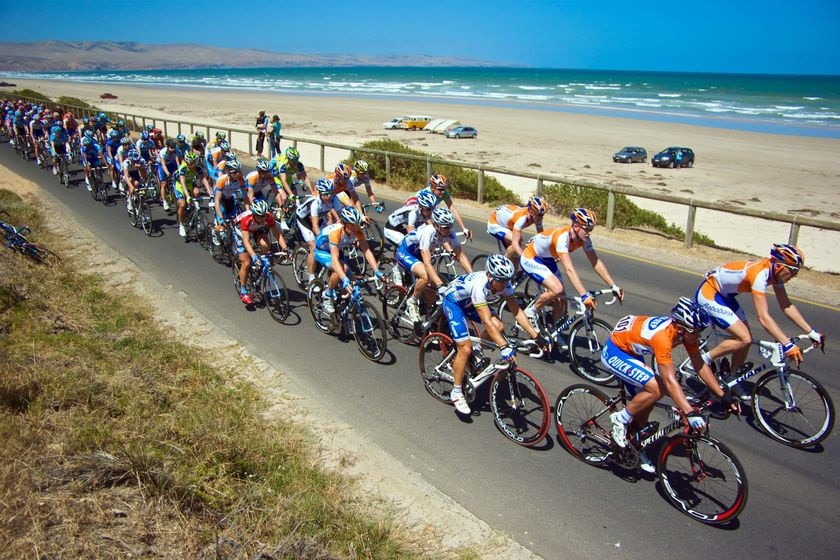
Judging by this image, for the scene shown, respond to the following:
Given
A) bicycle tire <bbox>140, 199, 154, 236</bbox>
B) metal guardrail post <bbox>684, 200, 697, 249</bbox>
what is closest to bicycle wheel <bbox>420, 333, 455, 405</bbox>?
metal guardrail post <bbox>684, 200, 697, 249</bbox>

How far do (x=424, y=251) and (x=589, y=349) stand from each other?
8.60 feet

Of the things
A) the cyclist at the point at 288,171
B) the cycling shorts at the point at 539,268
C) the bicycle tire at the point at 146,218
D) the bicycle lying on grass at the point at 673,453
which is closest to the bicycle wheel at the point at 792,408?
the bicycle lying on grass at the point at 673,453

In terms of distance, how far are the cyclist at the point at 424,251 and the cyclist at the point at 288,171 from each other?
5.41 m

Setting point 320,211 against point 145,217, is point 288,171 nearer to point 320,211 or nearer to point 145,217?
point 320,211

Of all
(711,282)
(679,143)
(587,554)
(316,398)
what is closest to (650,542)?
(587,554)

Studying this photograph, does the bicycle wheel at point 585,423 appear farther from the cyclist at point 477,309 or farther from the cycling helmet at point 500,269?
the cycling helmet at point 500,269

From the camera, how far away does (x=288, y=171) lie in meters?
14.4

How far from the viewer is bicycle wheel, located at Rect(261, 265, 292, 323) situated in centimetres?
1009

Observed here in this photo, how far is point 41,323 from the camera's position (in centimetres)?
826

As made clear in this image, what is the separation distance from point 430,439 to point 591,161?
1327 inches

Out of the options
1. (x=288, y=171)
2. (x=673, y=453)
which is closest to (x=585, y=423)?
(x=673, y=453)

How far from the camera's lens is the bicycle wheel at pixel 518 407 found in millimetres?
6586

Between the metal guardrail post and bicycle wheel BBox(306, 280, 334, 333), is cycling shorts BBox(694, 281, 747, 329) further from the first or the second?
the metal guardrail post

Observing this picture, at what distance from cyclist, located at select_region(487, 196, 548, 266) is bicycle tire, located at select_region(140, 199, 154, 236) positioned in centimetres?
912
